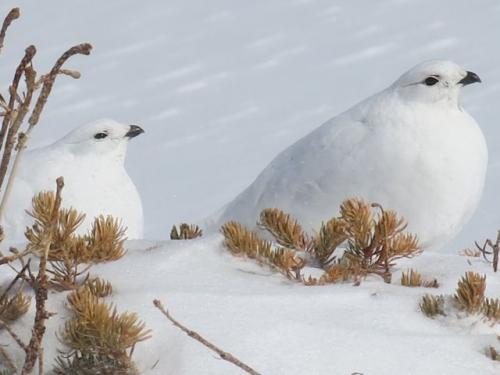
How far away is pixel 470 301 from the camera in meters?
3.04

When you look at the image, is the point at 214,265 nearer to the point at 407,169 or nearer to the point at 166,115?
the point at 407,169

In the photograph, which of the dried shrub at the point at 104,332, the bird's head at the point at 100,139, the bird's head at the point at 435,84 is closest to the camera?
the dried shrub at the point at 104,332

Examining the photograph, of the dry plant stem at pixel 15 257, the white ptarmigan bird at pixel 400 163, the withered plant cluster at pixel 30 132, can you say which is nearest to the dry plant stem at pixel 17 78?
the withered plant cluster at pixel 30 132

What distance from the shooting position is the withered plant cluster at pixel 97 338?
2785 mm

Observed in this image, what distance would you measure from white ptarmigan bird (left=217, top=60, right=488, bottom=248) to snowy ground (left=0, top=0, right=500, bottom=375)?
132 cm

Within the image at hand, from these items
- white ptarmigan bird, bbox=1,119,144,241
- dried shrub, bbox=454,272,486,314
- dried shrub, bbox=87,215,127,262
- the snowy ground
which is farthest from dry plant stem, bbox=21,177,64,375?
white ptarmigan bird, bbox=1,119,144,241

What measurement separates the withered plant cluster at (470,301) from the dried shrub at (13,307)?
923 millimetres

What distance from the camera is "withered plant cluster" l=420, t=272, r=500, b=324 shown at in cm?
302

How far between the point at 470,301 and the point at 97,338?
2.82 ft

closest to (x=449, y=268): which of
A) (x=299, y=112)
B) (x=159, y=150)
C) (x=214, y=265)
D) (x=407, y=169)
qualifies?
(x=214, y=265)

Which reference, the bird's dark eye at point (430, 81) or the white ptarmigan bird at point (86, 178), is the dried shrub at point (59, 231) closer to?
the white ptarmigan bird at point (86, 178)

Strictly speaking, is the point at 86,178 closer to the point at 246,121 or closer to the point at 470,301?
the point at 470,301

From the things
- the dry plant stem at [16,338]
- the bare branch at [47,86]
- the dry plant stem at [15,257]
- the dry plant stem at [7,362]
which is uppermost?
the bare branch at [47,86]

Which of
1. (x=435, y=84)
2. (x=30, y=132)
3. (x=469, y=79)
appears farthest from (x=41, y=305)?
(x=469, y=79)
